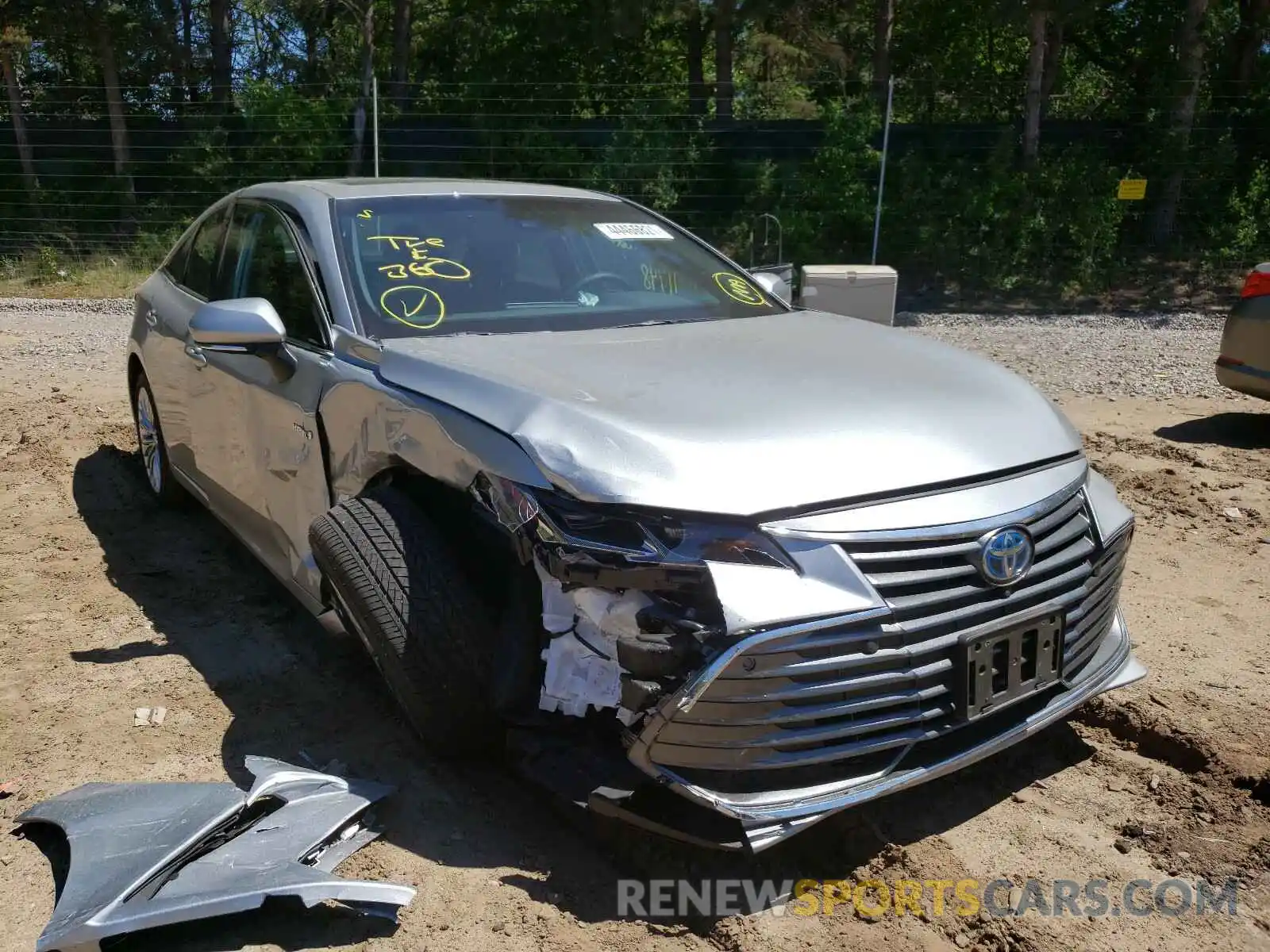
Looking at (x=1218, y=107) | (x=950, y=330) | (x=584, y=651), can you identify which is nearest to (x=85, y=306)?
(x=950, y=330)

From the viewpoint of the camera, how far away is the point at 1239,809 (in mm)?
2869

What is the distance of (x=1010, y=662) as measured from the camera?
254 cm

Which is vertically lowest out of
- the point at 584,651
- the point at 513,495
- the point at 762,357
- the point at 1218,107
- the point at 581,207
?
the point at 584,651

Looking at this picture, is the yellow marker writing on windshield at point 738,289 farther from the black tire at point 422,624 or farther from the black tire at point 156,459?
the black tire at point 156,459

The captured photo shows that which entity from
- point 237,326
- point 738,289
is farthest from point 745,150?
point 237,326

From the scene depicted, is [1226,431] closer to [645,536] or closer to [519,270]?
[519,270]

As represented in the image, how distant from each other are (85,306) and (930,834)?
12.5m

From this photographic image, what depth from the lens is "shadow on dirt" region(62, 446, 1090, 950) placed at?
101 inches

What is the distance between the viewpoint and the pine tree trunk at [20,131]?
15.9 metres

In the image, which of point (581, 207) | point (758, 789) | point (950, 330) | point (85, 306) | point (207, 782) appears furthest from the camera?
point (85, 306)

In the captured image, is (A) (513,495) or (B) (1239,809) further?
(B) (1239,809)

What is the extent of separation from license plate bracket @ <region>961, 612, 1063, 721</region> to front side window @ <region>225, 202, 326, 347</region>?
217 cm

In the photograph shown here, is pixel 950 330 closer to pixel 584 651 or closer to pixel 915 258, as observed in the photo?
pixel 915 258

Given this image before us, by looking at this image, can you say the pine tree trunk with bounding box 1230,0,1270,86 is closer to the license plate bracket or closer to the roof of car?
the roof of car
